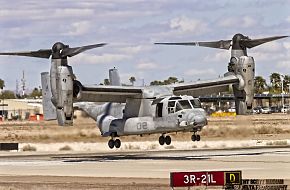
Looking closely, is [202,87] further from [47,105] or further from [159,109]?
[47,105]

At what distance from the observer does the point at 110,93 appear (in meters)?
57.4

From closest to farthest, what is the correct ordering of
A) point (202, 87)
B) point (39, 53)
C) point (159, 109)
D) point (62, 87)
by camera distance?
point (62, 87), point (39, 53), point (159, 109), point (202, 87)

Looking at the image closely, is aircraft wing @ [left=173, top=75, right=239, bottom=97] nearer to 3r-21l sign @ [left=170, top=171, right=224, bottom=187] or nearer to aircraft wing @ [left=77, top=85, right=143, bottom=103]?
aircraft wing @ [left=77, top=85, right=143, bottom=103]

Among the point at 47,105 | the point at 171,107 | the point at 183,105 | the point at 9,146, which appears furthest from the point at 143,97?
the point at 9,146

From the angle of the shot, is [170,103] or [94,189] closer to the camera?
[94,189]

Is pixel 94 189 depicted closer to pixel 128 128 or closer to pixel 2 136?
pixel 128 128

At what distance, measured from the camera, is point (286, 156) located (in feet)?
163

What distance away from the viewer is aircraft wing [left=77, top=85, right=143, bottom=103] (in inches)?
Answer: 2195

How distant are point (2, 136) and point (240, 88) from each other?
46.3m

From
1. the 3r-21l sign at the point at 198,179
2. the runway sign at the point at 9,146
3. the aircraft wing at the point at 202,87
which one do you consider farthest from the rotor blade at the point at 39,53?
the 3r-21l sign at the point at 198,179

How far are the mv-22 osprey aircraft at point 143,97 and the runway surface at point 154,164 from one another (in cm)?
219

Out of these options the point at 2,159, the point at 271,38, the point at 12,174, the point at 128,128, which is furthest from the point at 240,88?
the point at 12,174

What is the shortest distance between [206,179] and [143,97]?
3200cm

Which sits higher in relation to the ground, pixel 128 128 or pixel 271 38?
pixel 271 38
